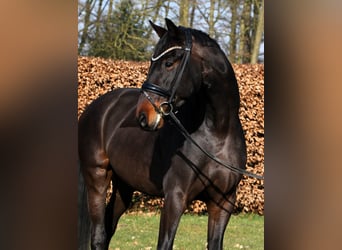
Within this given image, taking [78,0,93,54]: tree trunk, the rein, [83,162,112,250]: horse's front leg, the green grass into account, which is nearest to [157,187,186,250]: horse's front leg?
the rein

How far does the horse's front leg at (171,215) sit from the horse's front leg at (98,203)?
133 cm

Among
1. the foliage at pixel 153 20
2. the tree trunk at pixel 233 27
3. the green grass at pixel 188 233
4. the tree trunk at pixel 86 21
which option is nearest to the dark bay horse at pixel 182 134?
the green grass at pixel 188 233

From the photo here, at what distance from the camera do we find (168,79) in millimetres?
2936

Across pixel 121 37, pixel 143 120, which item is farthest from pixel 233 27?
pixel 143 120

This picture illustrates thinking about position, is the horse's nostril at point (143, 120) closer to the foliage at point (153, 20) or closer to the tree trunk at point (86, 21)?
the foliage at point (153, 20)

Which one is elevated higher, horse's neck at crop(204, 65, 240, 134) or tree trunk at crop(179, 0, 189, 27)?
tree trunk at crop(179, 0, 189, 27)

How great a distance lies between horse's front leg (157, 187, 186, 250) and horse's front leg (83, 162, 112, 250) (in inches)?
52.4

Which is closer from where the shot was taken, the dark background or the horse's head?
the dark background

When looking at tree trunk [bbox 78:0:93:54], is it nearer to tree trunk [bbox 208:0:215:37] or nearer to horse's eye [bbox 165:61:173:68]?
tree trunk [bbox 208:0:215:37]

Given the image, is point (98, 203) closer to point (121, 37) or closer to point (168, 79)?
point (168, 79)

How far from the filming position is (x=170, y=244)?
333cm

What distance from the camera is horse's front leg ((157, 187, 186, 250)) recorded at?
10.8ft

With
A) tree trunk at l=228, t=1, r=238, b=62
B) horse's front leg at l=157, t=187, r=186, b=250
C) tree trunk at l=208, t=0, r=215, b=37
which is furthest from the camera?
tree trunk at l=228, t=1, r=238, b=62

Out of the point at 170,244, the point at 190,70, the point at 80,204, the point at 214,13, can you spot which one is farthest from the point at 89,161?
the point at 214,13
